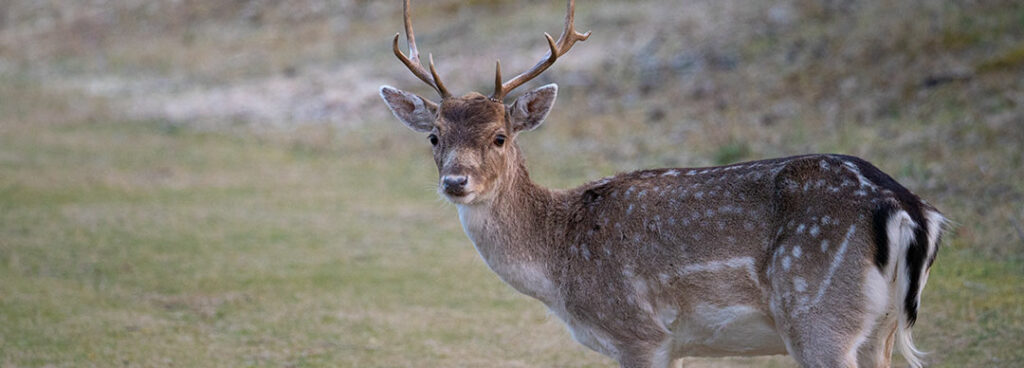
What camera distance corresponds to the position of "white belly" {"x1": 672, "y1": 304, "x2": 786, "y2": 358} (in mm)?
5078

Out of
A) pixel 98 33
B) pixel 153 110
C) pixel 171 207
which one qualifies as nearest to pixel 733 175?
pixel 171 207

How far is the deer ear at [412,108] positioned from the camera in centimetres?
622

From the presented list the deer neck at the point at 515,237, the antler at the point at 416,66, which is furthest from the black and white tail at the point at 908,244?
the antler at the point at 416,66

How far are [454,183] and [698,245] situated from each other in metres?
1.22

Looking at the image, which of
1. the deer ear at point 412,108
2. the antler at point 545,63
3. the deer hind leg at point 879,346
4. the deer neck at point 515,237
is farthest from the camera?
the deer ear at point 412,108

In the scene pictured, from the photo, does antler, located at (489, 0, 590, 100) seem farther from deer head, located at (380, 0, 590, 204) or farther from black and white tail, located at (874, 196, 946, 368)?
black and white tail, located at (874, 196, 946, 368)

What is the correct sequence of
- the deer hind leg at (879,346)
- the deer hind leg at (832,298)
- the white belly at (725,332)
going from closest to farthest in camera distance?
the deer hind leg at (832,298), the deer hind leg at (879,346), the white belly at (725,332)

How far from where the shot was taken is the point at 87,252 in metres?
10.1

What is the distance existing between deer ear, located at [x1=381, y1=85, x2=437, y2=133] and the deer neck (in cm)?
61

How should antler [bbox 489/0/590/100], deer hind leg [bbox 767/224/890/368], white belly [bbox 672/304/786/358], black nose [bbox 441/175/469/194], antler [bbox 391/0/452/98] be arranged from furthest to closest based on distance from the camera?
antler [bbox 391/0/452/98] → antler [bbox 489/0/590/100] → black nose [bbox 441/175/469/194] → white belly [bbox 672/304/786/358] → deer hind leg [bbox 767/224/890/368]

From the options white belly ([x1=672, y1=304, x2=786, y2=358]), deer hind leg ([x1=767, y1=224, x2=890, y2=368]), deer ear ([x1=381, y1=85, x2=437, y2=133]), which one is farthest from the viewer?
deer ear ([x1=381, y1=85, x2=437, y2=133])

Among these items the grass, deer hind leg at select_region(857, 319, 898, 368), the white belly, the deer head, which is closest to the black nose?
the deer head

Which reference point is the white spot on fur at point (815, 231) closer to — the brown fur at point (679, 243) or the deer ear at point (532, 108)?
the brown fur at point (679, 243)

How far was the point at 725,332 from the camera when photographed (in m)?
5.18
